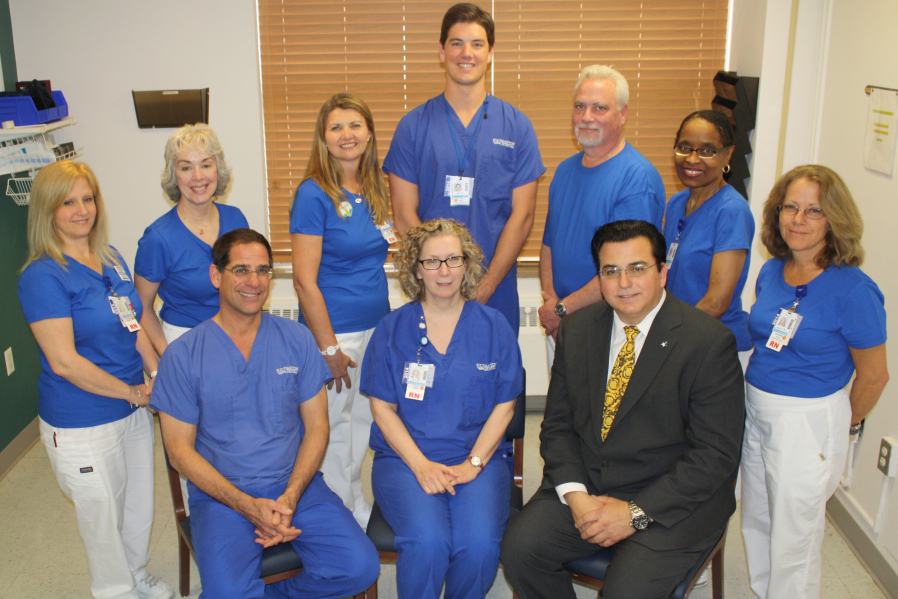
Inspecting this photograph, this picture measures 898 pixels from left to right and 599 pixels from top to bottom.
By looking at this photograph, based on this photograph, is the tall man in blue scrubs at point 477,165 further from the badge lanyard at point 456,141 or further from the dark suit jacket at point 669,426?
the dark suit jacket at point 669,426

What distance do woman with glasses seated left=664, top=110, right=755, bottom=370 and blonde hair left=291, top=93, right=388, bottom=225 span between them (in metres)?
1.15

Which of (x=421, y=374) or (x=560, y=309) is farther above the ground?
(x=560, y=309)

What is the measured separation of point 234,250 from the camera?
223 cm

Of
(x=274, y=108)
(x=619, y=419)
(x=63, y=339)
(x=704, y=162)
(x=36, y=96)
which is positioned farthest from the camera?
(x=274, y=108)

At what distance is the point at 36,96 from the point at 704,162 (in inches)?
120

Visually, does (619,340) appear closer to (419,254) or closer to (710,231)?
(710,231)

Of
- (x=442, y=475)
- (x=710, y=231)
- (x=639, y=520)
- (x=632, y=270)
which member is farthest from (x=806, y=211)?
(x=442, y=475)

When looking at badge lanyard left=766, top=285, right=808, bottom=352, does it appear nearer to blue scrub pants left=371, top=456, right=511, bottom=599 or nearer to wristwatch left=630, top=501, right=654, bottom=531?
wristwatch left=630, top=501, right=654, bottom=531

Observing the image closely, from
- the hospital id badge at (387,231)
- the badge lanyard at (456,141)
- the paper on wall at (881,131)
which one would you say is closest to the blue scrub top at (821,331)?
the paper on wall at (881,131)

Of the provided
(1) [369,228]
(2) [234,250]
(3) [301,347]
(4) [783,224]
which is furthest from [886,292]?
(2) [234,250]

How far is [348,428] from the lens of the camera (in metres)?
2.92

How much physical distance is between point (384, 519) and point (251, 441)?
51cm

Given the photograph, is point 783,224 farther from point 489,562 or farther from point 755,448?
point 489,562

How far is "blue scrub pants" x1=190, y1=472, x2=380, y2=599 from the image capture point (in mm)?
2074
